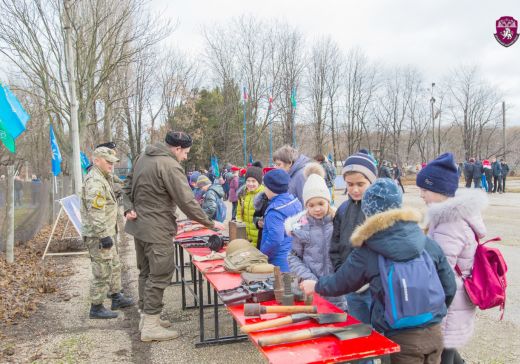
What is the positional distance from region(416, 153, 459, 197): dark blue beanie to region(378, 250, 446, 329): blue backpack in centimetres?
92

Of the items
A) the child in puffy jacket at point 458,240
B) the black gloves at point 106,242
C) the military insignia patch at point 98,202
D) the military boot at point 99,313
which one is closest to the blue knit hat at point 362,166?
the child in puffy jacket at point 458,240

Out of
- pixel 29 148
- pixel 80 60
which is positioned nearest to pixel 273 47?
pixel 29 148

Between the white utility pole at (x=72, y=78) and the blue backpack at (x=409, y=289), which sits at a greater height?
the white utility pole at (x=72, y=78)

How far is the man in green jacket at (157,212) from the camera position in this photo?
179 inches

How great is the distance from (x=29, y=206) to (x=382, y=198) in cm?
1112

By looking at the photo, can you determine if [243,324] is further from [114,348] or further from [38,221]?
[38,221]

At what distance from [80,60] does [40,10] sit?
1.71 m

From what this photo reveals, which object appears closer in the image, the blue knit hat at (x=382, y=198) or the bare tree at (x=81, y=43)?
the blue knit hat at (x=382, y=198)

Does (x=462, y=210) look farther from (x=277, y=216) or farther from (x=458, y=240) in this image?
(x=277, y=216)

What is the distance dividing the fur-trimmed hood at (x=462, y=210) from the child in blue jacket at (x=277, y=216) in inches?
59.0

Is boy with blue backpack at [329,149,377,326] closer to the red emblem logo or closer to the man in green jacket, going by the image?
the man in green jacket

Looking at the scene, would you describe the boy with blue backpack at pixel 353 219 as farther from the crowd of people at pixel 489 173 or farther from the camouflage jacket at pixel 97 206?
the crowd of people at pixel 489 173

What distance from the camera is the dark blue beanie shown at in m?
3.08

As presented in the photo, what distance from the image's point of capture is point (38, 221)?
12031 mm
